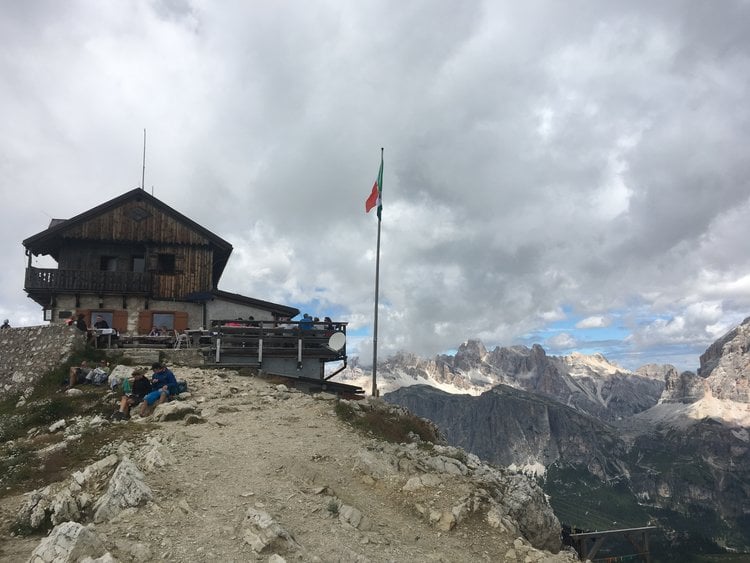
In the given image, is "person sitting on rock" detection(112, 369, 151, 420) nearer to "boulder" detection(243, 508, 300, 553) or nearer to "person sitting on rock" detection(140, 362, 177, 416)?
"person sitting on rock" detection(140, 362, 177, 416)

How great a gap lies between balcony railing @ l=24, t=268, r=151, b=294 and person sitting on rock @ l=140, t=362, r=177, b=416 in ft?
66.2

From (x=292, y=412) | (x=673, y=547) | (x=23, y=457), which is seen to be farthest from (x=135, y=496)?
(x=673, y=547)

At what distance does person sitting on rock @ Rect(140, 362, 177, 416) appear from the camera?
17.9 metres

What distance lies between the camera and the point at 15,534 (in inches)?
395

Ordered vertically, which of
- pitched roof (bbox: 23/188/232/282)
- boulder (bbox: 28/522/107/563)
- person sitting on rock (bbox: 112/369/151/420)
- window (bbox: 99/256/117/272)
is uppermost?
pitched roof (bbox: 23/188/232/282)

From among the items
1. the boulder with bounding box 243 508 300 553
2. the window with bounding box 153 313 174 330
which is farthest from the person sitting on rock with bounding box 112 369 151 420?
the window with bounding box 153 313 174 330

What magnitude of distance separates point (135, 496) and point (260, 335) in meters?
17.2

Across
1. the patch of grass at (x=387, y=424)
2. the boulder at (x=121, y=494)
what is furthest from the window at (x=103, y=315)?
the boulder at (x=121, y=494)

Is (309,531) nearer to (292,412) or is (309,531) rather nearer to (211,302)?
(292,412)

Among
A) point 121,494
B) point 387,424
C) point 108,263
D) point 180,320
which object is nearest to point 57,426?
point 121,494

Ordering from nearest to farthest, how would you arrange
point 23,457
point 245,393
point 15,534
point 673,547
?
point 15,534, point 23,457, point 245,393, point 673,547

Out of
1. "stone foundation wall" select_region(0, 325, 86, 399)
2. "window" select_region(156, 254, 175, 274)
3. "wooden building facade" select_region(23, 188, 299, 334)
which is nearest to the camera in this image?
"stone foundation wall" select_region(0, 325, 86, 399)

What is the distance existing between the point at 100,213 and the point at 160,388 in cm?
2477

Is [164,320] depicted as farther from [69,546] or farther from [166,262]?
[69,546]
